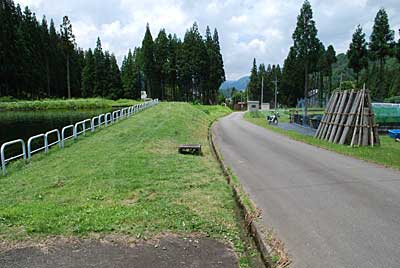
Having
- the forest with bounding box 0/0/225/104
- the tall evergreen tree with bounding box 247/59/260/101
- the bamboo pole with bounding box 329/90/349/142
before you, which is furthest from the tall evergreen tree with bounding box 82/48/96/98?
the bamboo pole with bounding box 329/90/349/142

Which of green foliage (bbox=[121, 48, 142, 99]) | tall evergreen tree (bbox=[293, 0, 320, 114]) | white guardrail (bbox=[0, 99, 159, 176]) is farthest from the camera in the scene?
green foliage (bbox=[121, 48, 142, 99])

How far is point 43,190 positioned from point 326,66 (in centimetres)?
7116

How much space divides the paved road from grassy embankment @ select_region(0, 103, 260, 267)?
0.79 meters

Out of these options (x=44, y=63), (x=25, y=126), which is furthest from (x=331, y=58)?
(x=25, y=126)

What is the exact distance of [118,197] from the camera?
6.44m

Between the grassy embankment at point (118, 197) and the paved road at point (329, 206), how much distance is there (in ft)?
2.58

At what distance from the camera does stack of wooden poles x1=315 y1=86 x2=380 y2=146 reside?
15.0 metres

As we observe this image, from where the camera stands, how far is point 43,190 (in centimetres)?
704

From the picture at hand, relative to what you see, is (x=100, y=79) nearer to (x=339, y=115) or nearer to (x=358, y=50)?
(x=358, y=50)

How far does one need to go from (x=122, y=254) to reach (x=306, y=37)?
43244 millimetres

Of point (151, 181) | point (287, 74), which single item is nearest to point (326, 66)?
point (287, 74)

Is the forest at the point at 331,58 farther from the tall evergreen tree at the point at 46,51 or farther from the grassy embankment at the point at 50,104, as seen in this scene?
the tall evergreen tree at the point at 46,51

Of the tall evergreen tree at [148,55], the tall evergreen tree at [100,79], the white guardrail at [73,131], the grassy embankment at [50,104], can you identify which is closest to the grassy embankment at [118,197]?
the white guardrail at [73,131]

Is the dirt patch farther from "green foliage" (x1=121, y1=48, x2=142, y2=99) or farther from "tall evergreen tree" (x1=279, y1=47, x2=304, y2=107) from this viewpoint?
"green foliage" (x1=121, y1=48, x2=142, y2=99)
